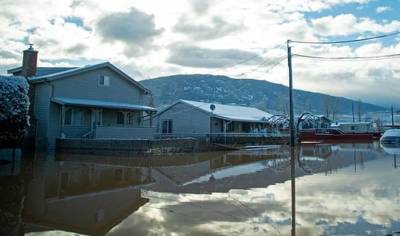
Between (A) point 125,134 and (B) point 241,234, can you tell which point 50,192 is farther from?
(A) point 125,134

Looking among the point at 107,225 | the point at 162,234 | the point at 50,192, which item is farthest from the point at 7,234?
the point at 50,192

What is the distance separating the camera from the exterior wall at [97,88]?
30555 mm

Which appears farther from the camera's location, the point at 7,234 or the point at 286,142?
the point at 286,142

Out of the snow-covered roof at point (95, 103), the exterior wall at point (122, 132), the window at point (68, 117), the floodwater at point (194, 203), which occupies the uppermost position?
the snow-covered roof at point (95, 103)

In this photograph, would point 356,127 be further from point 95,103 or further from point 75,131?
point 75,131

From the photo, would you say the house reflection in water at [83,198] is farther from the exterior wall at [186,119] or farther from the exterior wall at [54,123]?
the exterior wall at [186,119]

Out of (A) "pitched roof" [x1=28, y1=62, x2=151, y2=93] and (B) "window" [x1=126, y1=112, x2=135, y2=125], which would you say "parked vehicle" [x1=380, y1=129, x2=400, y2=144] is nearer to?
(A) "pitched roof" [x1=28, y1=62, x2=151, y2=93]

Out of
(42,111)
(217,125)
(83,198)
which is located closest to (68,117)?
(42,111)

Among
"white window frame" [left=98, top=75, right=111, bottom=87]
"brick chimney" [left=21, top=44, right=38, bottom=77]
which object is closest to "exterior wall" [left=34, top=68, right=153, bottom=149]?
"white window frame" [left=98, top=75, right=111, bottom=87]

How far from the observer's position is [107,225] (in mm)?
7508

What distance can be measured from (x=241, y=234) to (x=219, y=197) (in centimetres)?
388

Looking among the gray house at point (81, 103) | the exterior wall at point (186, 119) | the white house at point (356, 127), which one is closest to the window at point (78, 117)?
the gray house at point (81, 103)

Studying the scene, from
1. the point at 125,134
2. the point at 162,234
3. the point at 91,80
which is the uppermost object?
the point at 91,80

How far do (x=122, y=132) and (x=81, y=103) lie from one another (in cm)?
401
